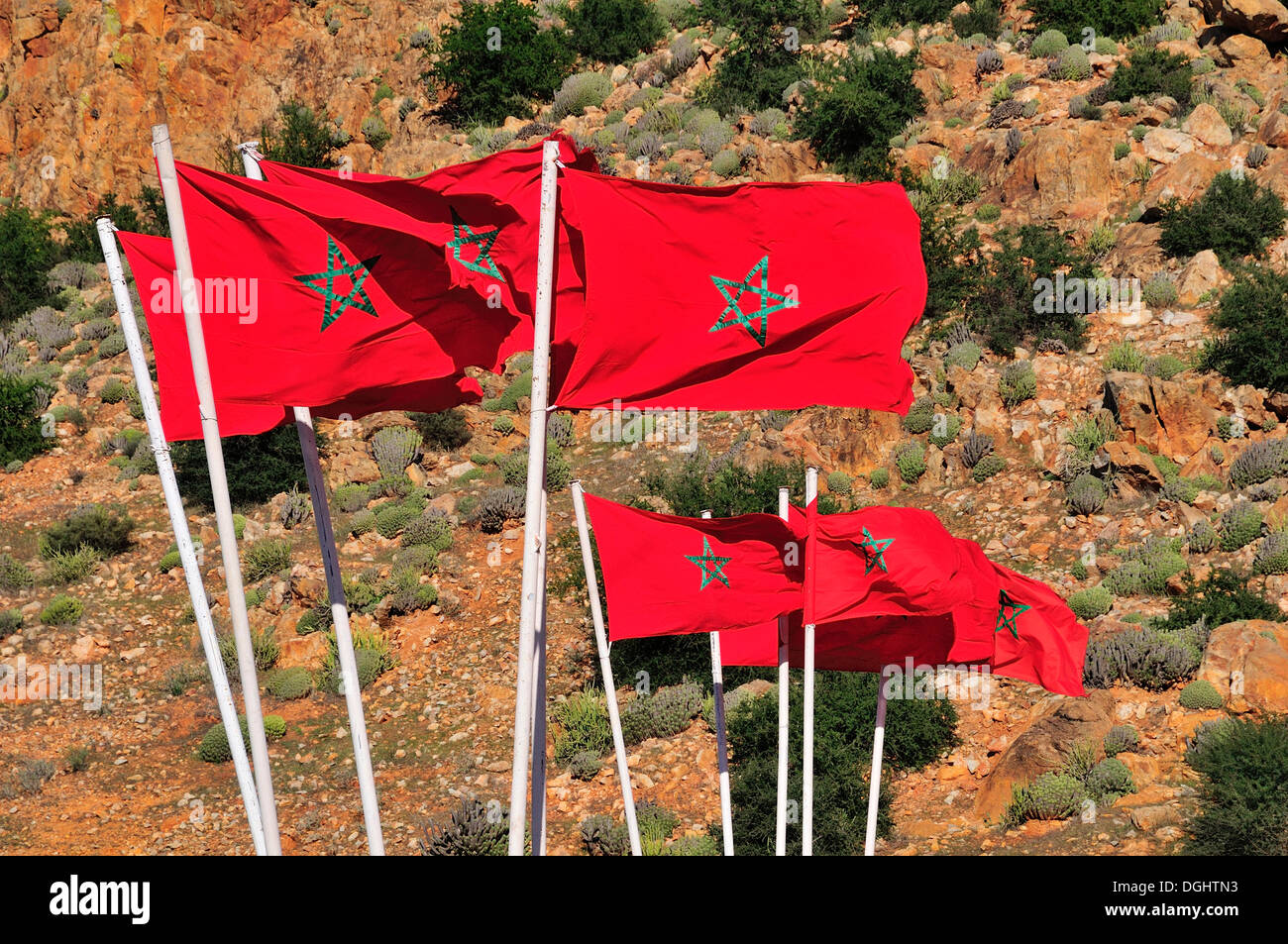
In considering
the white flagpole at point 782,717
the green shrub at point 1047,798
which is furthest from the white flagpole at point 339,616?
the green shrub at point 1047,798

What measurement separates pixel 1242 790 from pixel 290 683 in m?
13.9

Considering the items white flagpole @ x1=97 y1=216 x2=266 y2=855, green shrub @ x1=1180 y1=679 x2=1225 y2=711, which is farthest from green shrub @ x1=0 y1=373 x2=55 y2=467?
green shrub @ x1=1180 y1=679 x2=1225 y2=711

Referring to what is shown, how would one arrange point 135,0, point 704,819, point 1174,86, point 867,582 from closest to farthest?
point 867,582 → point 704,819 → point 1174,86 → point 135,0

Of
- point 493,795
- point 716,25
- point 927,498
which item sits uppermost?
point 716,25

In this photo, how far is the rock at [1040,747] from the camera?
16.1 metres

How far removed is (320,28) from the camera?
41312 mm

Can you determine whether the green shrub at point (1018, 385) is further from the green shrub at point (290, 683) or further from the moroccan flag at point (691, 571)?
the moroccan flag at point (691, 571)

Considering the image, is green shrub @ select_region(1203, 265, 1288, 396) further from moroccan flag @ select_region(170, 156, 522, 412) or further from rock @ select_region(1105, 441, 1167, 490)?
moroccan flag @ select_region(170, 156, 522, 412)

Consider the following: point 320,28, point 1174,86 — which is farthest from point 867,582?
point 320,28

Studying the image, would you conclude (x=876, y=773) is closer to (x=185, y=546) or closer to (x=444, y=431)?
(x=185, y=546)

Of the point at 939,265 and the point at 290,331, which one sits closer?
the point at 290,331

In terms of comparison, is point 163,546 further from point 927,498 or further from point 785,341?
point 785,341

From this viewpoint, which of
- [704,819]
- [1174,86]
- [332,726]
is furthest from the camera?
[1174,86]

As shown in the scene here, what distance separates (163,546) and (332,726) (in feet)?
22.4
